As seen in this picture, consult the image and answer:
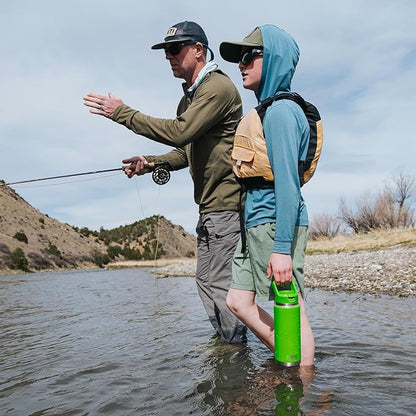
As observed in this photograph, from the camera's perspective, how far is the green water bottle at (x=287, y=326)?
263 centimetres

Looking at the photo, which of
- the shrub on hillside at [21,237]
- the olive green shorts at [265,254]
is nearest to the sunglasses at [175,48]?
the olive green shorts at [265,254]

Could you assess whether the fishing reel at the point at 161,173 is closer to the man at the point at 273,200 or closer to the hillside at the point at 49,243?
the man at the point at 273,200

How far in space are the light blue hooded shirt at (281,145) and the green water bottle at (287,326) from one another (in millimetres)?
289

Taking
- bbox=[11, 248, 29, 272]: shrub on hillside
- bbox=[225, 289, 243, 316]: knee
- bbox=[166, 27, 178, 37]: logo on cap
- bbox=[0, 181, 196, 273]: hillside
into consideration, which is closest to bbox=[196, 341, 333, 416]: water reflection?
bbox=[225, 289, 243, 316]: knee

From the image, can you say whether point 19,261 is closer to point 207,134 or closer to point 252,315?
point 207,134

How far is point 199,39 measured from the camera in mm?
3787

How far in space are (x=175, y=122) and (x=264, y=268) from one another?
136 centimetres

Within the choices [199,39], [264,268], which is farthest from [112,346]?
[199,39]

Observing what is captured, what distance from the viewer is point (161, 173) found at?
4.61 metres

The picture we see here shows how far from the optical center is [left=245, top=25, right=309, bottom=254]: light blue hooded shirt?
2.62 m

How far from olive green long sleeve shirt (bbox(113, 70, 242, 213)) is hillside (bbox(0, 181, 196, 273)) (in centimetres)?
2950

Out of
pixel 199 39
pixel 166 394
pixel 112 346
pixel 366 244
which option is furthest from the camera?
pixel 366 244

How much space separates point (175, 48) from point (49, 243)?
1936 inches

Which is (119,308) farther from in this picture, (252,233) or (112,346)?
(252,233)
